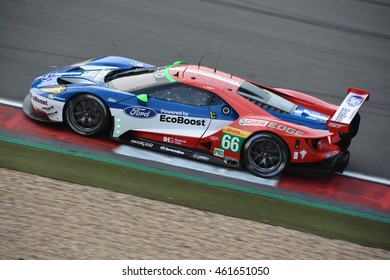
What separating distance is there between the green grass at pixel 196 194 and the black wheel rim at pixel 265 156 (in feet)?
2.16

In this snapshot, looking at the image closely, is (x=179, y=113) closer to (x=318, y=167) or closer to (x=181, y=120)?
(x=181, y=120)

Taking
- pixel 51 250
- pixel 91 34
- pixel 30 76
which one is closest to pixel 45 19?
pixel 91 34

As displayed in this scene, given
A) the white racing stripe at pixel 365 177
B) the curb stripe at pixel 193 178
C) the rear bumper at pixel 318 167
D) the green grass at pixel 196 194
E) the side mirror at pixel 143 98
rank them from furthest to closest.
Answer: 1. the white racing stripe at pixel 365 177
2. the side mirror at pixel 143 98
3. the rear bumper at pixel 318 167
4. the curb stripe at pixel 193 178
5. the green grass at pixel 196 194

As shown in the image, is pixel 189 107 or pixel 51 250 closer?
pixel 51 250

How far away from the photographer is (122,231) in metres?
7.40

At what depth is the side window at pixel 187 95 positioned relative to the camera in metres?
9.51

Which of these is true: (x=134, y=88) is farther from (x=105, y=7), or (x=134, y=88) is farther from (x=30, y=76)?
(x=105, y=7)

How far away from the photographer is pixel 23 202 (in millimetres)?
7691

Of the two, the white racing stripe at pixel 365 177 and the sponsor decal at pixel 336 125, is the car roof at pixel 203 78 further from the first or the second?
the white racing stripe at pixel 365 177

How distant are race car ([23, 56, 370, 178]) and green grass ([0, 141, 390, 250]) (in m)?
0.64

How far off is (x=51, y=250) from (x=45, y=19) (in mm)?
7983

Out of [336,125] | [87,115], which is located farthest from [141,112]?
[336,125]

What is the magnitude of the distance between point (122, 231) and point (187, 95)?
2.85m

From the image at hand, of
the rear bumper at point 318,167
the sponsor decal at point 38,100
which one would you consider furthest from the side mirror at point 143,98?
the rear bumper at point 318,167
